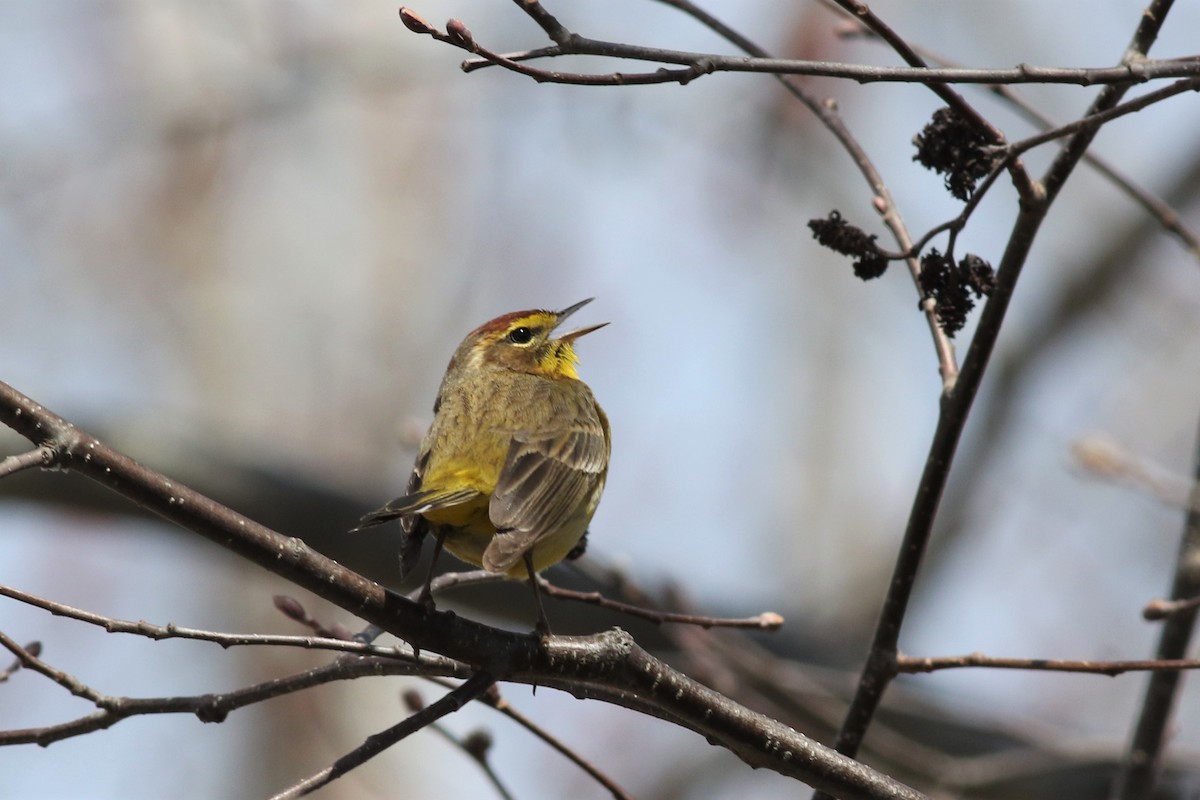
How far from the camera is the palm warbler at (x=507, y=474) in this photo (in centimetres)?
364

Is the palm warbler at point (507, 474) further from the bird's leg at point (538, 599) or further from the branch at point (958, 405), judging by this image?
the branch at point (958, 405)

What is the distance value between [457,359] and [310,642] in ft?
9.67

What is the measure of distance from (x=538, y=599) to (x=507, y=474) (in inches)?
26.3

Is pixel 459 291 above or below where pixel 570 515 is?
above

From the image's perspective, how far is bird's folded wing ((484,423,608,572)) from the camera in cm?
354

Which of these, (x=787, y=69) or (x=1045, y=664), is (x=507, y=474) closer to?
(x=1045, y=664)

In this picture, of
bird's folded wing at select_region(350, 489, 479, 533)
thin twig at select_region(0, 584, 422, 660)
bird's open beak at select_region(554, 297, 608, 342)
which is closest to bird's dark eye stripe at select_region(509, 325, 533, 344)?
bird's open beak at select_region(554, 297, 608, 342)

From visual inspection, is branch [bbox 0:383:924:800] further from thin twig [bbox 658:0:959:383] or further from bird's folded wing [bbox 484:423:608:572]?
thin twig [bbox 658:0:959:383]

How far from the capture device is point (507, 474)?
3.93 m

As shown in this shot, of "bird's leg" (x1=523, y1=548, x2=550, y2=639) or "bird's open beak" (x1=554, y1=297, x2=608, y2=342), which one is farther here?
"bird's open beak" (x1=554, y1=297, x2=608, y2=342)

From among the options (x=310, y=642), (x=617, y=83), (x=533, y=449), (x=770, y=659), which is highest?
(x=770, y=659)

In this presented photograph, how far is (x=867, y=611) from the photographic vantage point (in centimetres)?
1280

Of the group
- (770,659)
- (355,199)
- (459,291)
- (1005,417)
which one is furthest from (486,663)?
(355,199)

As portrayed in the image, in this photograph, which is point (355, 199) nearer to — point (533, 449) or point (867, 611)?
point (867, 611)
